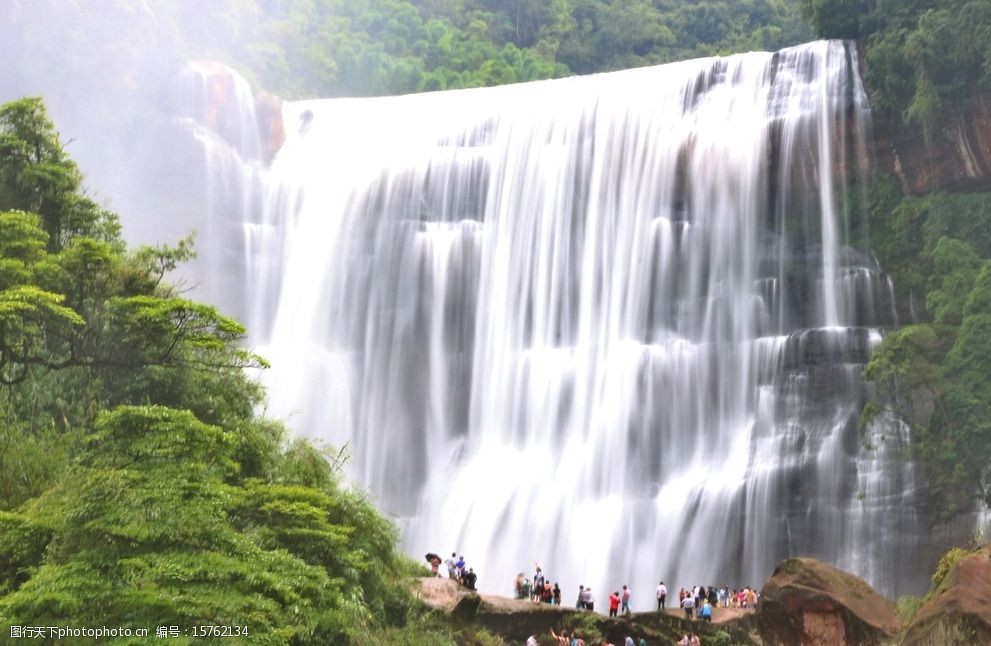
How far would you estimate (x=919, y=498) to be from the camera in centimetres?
3250

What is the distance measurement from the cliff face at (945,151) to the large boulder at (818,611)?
16.2m

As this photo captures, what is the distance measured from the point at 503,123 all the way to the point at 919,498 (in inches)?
790

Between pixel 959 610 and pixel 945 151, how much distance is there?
2234 cm

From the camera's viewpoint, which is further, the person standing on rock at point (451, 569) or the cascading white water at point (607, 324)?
the cascading white water at point (607, 324)

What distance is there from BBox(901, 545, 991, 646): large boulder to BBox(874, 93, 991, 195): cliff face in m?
19.8

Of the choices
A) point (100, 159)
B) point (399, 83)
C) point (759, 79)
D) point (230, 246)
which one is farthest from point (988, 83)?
point (399, 83)

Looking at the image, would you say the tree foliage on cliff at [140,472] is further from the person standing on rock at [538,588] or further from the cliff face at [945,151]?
the cliff face at [945,151]

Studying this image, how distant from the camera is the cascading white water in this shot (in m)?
34.2

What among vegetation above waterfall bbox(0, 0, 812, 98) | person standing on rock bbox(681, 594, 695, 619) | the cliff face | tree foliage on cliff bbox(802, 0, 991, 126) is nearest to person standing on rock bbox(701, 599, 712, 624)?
person standing on rock bbox(681, 594, 695, 619)

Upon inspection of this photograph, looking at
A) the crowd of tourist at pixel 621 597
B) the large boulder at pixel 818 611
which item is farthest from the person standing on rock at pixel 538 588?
the large boulder at pixel 818 611

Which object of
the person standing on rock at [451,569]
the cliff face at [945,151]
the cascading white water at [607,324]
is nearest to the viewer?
the person standing on rock at [451,569]

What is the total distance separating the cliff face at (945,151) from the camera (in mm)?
36375

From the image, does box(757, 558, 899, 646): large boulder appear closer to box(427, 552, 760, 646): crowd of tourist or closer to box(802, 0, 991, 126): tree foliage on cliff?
box(427, 552, 760, 646): crowd of tourist

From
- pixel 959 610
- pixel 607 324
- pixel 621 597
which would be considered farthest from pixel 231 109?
pixel 959 610
